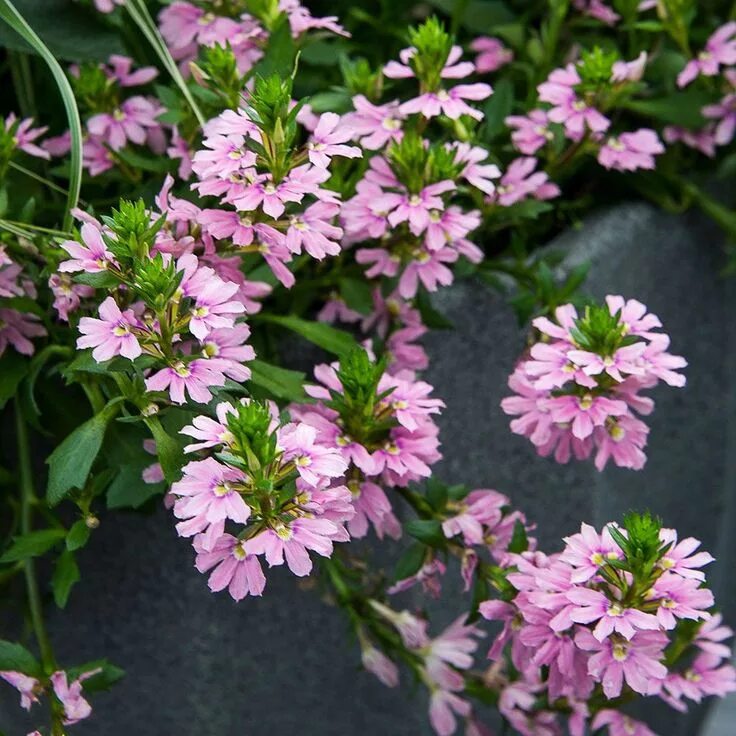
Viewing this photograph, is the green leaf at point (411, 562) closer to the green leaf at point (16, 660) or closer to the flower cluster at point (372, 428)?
the flower cluster at point (372, 428)

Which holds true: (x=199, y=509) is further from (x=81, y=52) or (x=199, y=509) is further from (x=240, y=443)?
(x=81, y=52)

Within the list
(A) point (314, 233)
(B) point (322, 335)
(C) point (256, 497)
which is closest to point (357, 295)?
(B) point (322, 335)

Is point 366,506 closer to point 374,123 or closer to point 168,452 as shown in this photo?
point 168,452

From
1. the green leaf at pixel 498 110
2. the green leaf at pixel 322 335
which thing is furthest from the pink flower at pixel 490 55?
the green leaf at pixel 322 335

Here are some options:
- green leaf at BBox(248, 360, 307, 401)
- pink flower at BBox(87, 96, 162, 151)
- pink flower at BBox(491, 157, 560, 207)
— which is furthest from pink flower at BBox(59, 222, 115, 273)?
pink flower at BBox(491, 157, 560, 207)

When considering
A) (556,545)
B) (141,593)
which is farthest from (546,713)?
(141,593)

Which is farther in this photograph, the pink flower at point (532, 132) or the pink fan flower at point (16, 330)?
the pink flower at point (532, 132)
